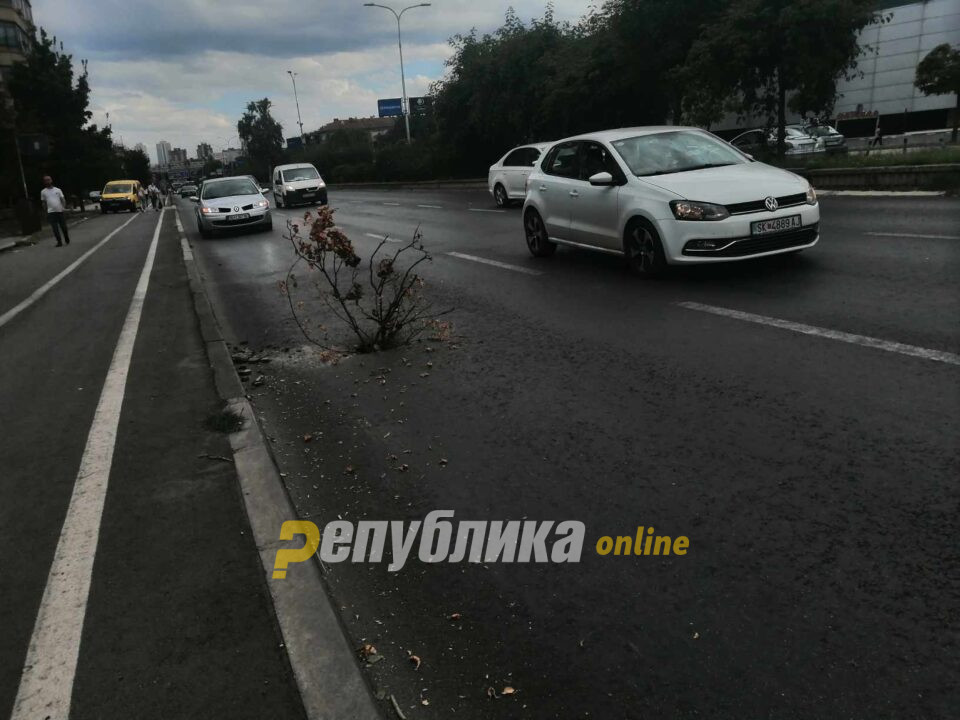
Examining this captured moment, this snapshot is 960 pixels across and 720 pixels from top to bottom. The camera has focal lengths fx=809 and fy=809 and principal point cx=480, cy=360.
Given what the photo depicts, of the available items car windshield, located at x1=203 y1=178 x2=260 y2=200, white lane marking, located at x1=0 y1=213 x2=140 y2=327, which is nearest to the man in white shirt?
white lane marking, located at x1=0 y1=213 x2=140 y2=327

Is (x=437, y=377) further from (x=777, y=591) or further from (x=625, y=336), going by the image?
(x=777, y=591)

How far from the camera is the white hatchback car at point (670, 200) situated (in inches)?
323

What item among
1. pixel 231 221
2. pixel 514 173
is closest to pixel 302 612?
pixel 231 221

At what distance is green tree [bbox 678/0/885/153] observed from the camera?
19.0 m

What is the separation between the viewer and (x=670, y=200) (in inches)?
329

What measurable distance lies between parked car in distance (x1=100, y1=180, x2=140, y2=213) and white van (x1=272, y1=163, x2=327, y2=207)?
2458 cm

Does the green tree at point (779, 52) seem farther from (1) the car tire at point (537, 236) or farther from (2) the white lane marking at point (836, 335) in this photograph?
(2) the white lane marking at point (836, 335)

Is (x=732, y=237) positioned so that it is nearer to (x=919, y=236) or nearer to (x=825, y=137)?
(x=919, y=236)

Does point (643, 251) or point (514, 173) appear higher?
point (643, 251)

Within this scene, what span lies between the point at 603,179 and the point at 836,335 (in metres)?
3.84

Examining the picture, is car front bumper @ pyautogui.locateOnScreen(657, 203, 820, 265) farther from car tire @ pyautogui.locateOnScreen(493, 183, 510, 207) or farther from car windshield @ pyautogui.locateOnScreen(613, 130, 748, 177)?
car tire @ pyautogui.locateOnScreen(493, 183, 510, 207)

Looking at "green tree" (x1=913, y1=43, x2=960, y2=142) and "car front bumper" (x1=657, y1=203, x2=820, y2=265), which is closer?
"car front bumper" (x1=657, y1=203, x2=820, y2=265)

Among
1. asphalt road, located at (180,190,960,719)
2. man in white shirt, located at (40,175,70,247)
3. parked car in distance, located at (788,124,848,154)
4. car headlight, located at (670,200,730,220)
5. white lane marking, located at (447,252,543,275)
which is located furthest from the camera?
parked car in distance, located at (788,124,848,154)

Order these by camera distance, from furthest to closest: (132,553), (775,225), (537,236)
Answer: (537,236) → (775,225) → (132,553)
